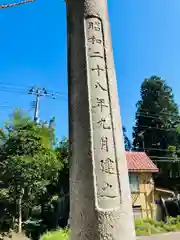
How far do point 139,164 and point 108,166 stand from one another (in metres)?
18.4

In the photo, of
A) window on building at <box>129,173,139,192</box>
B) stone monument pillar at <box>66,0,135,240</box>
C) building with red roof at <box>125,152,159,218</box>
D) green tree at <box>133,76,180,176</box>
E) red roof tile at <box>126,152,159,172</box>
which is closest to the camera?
stone monument pillar at <box>66,0,135,240</box>

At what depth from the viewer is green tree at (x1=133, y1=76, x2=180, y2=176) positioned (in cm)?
2783

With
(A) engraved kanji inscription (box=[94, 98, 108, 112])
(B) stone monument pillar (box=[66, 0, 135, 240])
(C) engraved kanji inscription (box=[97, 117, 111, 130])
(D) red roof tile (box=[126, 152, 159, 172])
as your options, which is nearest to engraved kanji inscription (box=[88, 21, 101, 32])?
(B) stone monument pillar (box=[66, 0, 135, 240])

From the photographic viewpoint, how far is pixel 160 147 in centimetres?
2814

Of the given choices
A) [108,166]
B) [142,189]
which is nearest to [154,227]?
[142,189]

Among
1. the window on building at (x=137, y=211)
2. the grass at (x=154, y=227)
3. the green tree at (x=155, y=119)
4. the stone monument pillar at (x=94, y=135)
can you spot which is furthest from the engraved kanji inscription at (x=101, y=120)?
the green tree at (x=155, y=119)

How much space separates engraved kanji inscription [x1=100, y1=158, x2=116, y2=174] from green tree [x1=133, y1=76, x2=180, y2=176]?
1006 inches

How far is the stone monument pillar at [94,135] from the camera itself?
1760 mm

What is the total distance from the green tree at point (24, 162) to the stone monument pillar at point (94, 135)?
870 centimetres

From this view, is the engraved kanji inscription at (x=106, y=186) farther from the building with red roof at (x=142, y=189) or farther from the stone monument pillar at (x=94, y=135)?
the building with red roof at (x=142, y=189)

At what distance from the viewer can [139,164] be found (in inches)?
773

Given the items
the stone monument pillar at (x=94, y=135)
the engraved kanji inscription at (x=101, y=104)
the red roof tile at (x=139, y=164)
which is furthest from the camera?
the red roof tile at (x=139, y=164)

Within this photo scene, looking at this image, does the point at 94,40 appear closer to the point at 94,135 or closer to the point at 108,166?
the point at 94,135

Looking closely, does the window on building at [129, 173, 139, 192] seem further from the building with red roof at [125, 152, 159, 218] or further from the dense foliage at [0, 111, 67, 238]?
the dense foliage at [0, 111, 67, 238]
